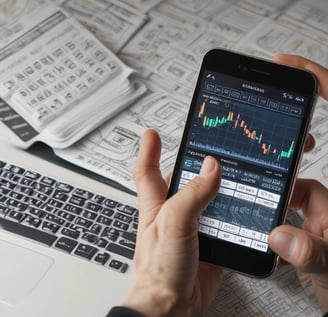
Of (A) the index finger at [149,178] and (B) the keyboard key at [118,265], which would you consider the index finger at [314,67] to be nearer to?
(A) the index finger at [149,178]

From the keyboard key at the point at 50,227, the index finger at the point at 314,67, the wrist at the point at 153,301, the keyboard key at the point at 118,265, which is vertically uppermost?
the index finger at the point at 314,67

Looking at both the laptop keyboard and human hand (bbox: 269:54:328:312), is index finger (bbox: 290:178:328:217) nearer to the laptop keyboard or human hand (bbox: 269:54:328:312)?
human hand (bbox: 269:54:328:312)

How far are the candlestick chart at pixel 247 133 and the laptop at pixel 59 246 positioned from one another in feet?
0.43

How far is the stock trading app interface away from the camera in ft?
2.07

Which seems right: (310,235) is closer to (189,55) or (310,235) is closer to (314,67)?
(314,67)

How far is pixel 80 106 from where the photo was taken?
2.69 feet

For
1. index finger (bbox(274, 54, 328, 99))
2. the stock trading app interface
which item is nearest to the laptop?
the stock trading app interface

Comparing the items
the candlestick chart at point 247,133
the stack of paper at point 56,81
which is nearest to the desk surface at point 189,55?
the stack of paper at point 56,81

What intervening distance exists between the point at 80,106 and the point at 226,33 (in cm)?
29

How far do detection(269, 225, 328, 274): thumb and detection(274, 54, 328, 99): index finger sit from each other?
7.3 inches

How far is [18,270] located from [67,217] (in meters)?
0.08

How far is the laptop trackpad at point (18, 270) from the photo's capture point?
24.4 inches

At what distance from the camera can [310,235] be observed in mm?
546

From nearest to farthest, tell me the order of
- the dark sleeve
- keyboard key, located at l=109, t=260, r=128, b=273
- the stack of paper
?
the dark sleeve, keyboard key, located at l=109, t=260, r=128, b=273, the stack of paper
